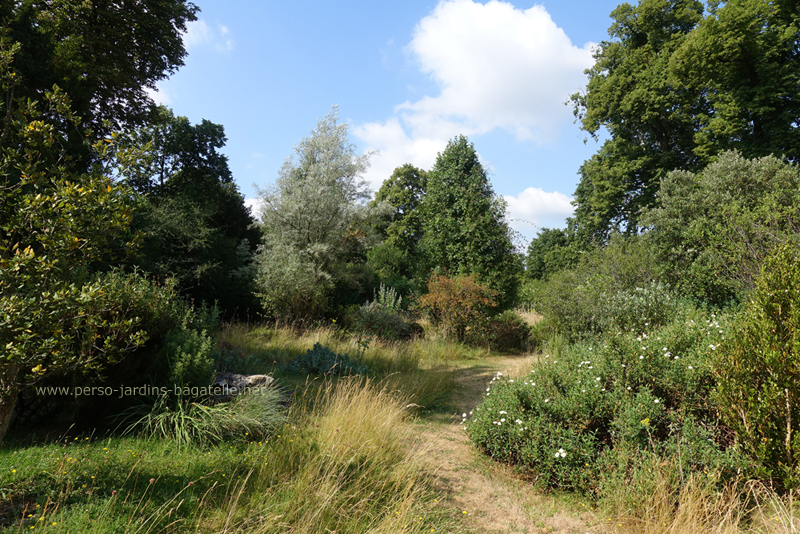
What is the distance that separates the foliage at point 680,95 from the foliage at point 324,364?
956 centimetres

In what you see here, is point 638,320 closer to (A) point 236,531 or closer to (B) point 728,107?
(A) point 236,531

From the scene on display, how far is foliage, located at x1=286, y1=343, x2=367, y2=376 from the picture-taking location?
6766mm

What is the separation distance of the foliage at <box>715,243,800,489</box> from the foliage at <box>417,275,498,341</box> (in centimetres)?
748

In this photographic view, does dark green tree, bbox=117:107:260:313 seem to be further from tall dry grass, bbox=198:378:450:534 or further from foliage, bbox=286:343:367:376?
tall dry grass, bbox=198:378:450:534

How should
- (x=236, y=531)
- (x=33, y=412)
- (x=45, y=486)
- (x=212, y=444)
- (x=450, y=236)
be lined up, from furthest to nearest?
(x=450, y=236), (x=33, y=412), (x=212, y=444), (x=45, y=486), (x=236, y=531)

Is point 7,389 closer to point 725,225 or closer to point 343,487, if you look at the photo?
point 343,487

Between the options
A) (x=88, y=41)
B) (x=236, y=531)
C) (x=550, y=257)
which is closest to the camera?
(x=236, y=531)

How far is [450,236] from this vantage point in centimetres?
1312

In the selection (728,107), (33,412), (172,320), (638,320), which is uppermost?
(728,107)

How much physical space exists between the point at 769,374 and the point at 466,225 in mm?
9612

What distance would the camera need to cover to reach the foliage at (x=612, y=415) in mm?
3598

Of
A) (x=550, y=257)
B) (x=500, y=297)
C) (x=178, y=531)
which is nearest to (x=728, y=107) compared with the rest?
(x=500, y=297)

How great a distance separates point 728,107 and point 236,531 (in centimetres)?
1692

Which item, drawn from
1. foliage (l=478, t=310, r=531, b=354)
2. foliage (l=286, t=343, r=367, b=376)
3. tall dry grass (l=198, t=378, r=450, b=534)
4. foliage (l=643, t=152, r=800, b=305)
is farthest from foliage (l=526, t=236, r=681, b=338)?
tall dry grass (l=198, t=378, r=450, b=534)
